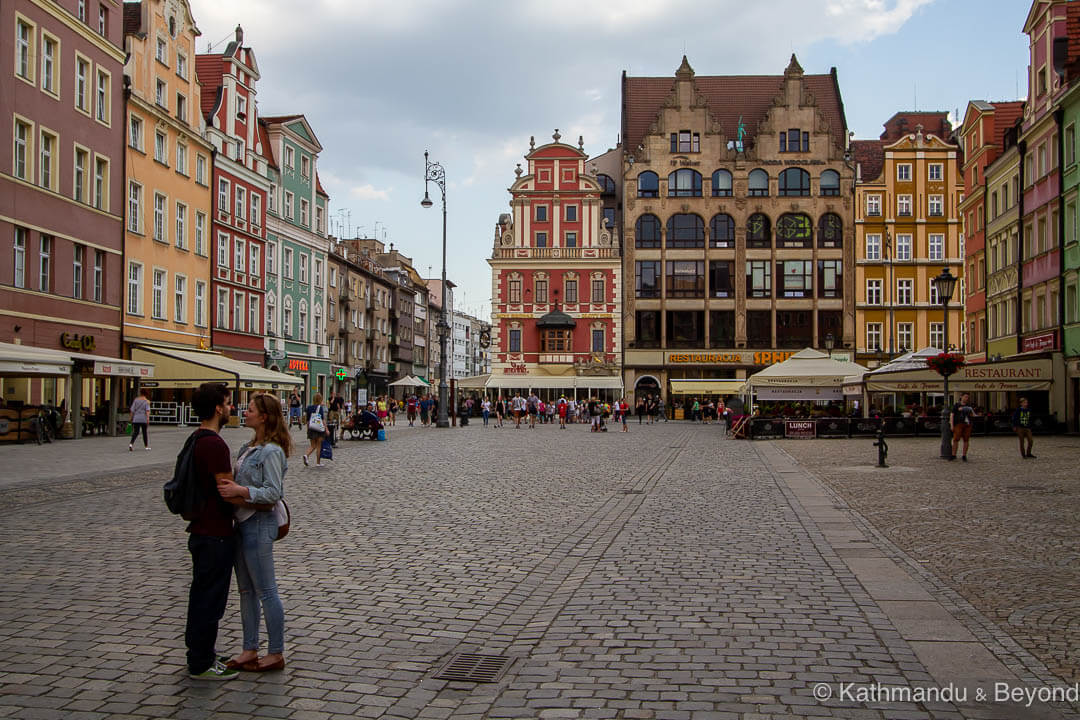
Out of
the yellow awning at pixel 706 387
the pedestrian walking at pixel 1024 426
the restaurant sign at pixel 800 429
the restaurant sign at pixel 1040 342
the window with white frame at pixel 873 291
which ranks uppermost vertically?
the window with white frame at pixel 873 291

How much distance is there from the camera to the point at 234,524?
5.66 metres

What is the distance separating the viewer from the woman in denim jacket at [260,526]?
5.64 m

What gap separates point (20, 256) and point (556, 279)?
1636 inches

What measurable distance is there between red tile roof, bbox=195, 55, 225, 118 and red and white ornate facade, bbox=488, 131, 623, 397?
23021 mm

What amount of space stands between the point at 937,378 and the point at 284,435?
30.5 m

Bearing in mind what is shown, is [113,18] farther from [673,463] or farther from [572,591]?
[572,591]

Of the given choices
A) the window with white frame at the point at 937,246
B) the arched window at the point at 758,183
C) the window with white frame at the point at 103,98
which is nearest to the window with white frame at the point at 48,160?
the window with white frame at the point at 103,98

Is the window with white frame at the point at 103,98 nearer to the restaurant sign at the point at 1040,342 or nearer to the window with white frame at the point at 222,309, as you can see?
the window with white frame at the point at 222,309

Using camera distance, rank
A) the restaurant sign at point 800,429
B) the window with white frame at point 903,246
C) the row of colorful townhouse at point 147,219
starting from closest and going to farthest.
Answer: the row of colorful townhouse at point 147,219 < the restaurant sign at point 800,429 < the window with white frame at point 903,246

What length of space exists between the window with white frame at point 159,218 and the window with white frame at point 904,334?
4869 centimetres

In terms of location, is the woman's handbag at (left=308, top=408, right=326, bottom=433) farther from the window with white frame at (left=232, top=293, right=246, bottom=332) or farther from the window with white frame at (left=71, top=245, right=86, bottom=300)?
the window with white frame at (left=232, top=293, right=246, bottom=332)

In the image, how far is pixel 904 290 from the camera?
6888cm

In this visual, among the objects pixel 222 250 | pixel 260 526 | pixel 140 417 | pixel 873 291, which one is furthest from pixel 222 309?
pixel 260 526

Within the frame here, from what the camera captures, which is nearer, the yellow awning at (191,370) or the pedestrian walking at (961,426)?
the pedestrian walking at (961,426)
